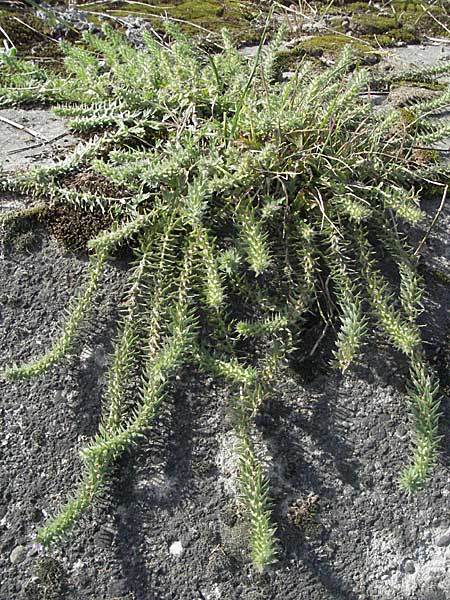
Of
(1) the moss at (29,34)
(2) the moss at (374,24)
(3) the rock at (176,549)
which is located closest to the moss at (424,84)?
(2) the moss at (374,24)

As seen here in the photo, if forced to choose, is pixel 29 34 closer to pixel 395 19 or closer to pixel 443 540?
pixel 395 19

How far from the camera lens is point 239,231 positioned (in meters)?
2.88

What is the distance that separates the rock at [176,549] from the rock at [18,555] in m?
0.58

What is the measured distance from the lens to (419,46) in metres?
4.55

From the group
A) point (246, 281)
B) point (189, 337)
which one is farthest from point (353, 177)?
point (189, 337)

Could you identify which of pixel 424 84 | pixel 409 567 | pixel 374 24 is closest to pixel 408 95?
pixel 424 84

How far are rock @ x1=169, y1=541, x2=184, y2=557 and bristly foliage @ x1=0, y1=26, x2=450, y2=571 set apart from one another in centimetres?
30

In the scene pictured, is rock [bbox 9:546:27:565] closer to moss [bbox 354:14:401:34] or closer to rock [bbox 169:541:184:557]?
rock [bbox 169:541:184:557]

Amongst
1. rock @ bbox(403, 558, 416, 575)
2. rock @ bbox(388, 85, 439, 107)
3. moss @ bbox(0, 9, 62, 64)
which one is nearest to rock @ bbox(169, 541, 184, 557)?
rock @ bbox(403, 558, 416, 575)

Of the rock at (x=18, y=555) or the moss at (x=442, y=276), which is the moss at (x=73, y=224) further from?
the moss at (x=442, y=276)

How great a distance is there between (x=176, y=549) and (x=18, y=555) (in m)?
0.63

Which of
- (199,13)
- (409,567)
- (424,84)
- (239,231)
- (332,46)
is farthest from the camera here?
(199,13)

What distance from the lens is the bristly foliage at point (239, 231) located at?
8.44ft

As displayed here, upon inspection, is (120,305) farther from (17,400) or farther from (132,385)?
(17,400)
